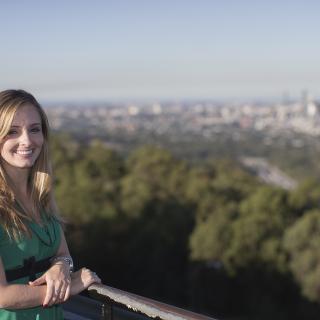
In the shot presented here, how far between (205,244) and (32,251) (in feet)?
47.4

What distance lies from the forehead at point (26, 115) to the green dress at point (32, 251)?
359 mm

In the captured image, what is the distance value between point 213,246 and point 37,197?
47.0ft

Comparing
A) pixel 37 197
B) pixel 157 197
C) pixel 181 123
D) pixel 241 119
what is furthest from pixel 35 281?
pixel 241 119

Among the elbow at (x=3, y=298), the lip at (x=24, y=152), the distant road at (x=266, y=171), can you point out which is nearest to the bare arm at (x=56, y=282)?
the elbow at (x=3, y=298)

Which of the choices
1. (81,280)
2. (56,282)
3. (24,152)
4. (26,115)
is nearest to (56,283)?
(56,282)

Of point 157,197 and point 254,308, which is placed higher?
point 157,197

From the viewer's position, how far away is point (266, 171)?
249 feet

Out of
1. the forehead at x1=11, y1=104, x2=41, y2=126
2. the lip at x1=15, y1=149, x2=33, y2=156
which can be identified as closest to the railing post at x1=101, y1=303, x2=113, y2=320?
the lip at x1=15, y1=149, x2=33, y2=156

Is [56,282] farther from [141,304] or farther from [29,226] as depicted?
[141,304]

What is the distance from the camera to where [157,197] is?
19.0 meters

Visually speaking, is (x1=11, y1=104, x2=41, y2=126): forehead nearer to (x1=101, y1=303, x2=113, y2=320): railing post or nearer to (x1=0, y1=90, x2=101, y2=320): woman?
(x1=0, y1=90, x2=101, y2=320): woman

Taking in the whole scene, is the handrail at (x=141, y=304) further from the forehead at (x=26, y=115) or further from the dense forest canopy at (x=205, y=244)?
the dense forest canopy at (x=205, y=244)

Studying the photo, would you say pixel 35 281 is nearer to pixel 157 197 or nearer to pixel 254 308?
pixel 254 308

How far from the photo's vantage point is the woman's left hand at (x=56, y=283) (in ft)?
6.40
